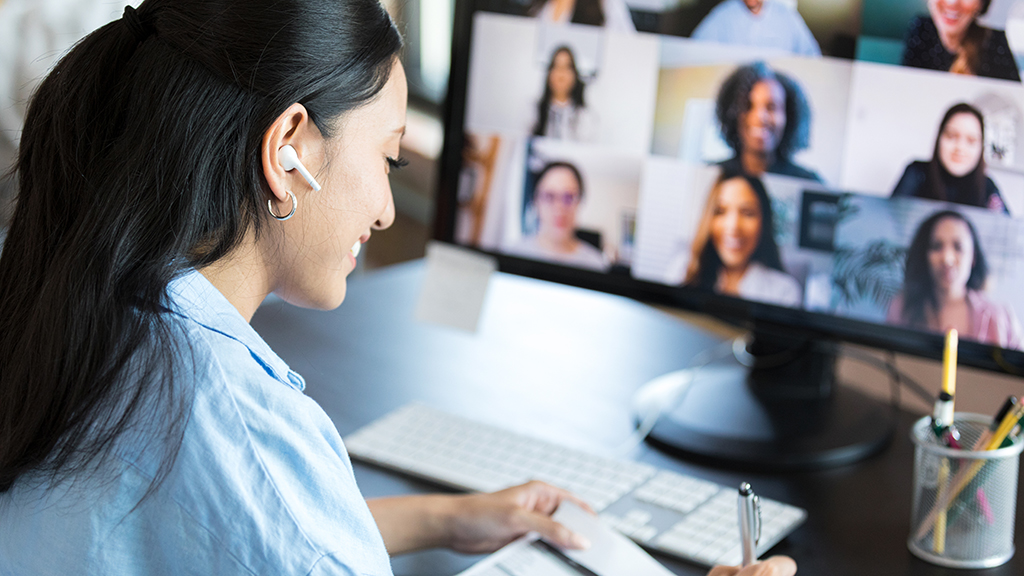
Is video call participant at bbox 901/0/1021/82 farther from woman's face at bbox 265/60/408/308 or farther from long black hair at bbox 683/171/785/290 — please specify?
woman's face at bbox 265/60/408/308

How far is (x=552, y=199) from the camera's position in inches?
40.4

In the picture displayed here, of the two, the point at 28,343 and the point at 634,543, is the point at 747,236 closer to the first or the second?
the point at 634,543

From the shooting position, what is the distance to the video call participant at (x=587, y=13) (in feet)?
3.15

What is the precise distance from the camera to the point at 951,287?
33.7 inches

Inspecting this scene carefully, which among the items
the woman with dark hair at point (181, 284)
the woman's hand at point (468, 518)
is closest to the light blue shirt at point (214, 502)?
the woman with dark hair at point (181, 284)

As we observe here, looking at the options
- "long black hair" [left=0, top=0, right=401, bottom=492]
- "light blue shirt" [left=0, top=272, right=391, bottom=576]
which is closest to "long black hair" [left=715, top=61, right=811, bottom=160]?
"long black hair" [left=0, top=0, right=401, bottom=492]

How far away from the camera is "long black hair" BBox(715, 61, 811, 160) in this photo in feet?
2.93

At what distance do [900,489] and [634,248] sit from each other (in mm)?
341

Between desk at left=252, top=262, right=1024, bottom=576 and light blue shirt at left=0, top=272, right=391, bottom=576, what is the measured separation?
237 millimetres

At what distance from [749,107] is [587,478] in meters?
0.38

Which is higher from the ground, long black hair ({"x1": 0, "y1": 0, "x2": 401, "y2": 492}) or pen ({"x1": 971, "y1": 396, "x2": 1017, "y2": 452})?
long black hair ({"x1": 0, "y1": 0, "x2": 401, "y2": 492})

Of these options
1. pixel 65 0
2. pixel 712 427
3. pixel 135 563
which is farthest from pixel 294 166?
pixel 65 0

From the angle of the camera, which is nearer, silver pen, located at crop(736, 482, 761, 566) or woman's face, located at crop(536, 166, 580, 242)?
silver pen, located at crop(736, 482, 761, 566)

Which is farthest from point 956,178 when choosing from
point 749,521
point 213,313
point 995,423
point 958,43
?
point 213,313
